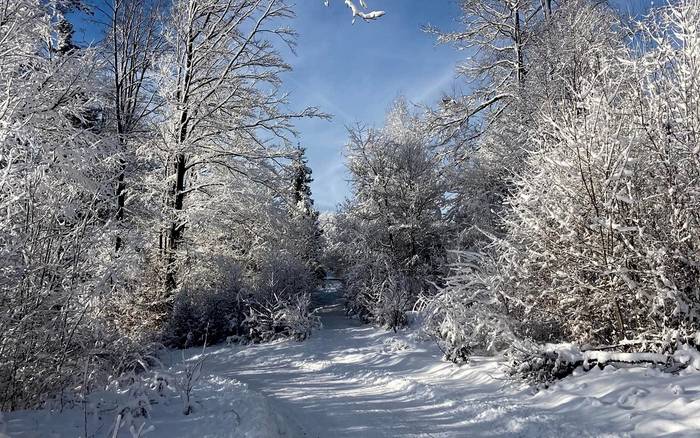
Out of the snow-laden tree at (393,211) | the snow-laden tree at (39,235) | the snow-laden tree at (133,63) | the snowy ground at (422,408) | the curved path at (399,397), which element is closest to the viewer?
the snowy ground at (422,408)

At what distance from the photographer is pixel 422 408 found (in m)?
6.57

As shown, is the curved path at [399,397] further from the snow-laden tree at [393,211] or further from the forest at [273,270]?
the snow-laden tree at [393,211]

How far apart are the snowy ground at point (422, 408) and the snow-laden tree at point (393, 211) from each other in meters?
9.48

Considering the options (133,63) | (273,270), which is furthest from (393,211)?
(133,63)

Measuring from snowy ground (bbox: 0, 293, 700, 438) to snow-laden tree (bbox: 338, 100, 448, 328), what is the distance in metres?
9.48

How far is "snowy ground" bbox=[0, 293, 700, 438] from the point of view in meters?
4.70

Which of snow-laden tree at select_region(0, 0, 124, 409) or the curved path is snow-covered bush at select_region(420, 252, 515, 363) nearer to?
the curved path

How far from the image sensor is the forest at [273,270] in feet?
17.4

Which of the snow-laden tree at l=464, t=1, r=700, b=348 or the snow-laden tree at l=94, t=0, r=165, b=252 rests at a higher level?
the snow-laden tree at l=94, t=0, r=165, b=252

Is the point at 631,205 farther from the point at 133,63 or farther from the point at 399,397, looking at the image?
the point at 133,63

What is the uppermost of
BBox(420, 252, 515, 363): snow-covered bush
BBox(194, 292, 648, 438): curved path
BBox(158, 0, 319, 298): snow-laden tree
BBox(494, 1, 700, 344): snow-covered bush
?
BBox(158, 0, 319, 298): snow-laden tree

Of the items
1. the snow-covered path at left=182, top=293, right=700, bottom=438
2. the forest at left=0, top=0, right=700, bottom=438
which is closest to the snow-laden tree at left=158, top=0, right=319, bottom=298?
the forest at left=0, top=0, right=700, bottom=438

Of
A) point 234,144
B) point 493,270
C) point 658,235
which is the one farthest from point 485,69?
point 658,235

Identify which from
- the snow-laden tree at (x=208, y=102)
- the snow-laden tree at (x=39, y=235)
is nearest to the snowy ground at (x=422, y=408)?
the snow-laden tree at (x=39, y=235)
